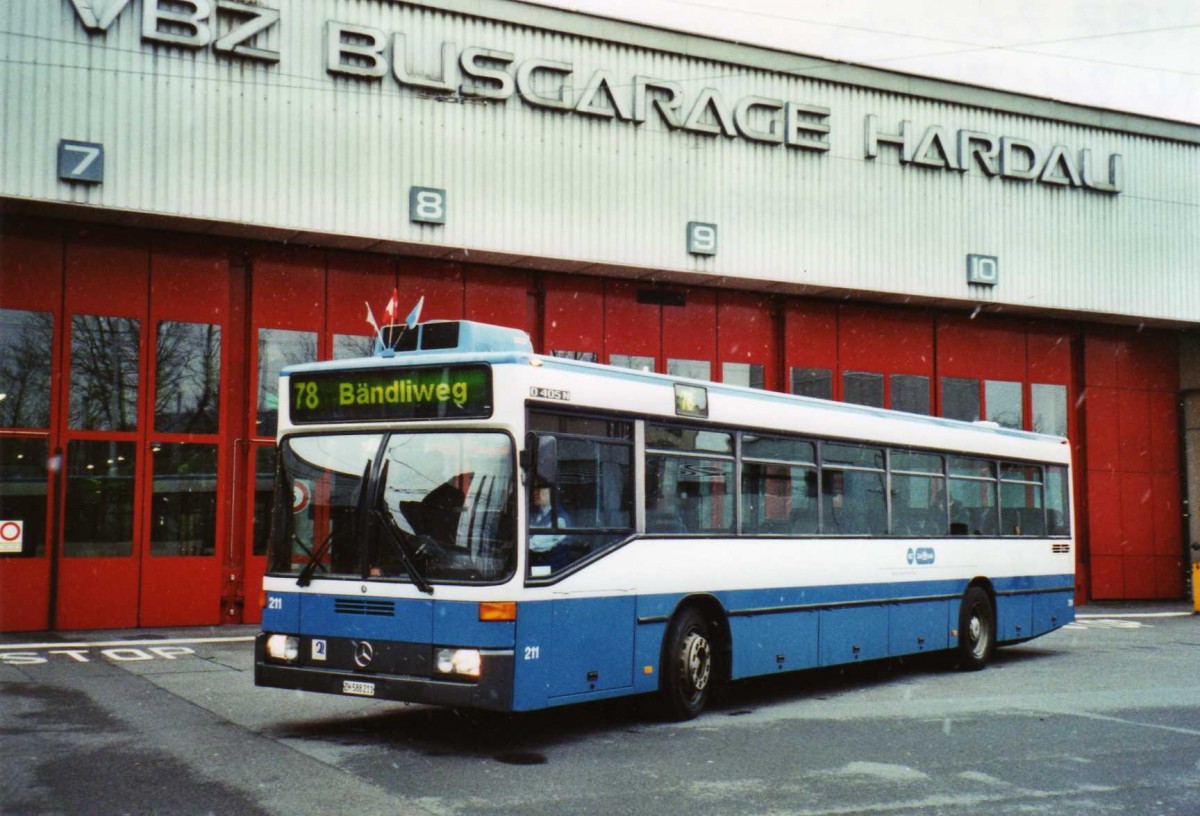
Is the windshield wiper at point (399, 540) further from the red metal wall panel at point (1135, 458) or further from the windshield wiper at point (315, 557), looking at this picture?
the red metal wall panel at point (1135, 458)

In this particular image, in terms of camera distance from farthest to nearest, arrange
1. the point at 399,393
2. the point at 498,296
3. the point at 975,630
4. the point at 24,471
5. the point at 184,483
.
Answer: the point at 498,296, the point at 184,483, the point at 24,471, the point at 975,630, the point at 399,393

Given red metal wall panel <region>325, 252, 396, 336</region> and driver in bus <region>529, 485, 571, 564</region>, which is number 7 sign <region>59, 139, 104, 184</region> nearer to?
red metal wall panel <region>325, 252, 396, 336</region>

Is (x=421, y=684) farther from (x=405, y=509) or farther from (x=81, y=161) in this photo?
(x=81, y=161)

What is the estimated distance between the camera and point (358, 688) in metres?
9.05

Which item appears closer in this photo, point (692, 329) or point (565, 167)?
point (565, 167)

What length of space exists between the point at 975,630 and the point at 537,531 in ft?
26.8

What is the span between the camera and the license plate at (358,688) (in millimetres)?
9008

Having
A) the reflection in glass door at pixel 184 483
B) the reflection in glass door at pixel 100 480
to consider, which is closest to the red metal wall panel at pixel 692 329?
the reflection in glass door at pixel 184 483

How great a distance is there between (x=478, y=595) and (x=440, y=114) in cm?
1276

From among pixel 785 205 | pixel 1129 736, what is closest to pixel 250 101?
pixel 785 205

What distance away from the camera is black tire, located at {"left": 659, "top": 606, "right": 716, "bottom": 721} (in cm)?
1050

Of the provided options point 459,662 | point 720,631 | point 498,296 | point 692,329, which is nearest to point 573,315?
point 498,296

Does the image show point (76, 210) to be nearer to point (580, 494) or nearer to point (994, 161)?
point (580, 494)

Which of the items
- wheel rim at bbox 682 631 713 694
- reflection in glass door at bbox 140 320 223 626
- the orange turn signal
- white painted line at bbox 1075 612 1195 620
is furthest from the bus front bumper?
white painted line at bbox 1075 612 1195 620
